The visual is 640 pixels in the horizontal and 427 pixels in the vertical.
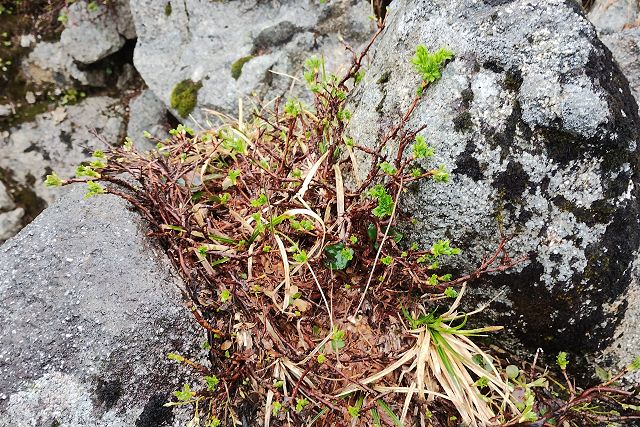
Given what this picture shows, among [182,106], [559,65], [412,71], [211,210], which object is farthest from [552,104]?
[182,106]

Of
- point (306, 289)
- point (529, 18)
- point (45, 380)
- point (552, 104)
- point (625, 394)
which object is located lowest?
point (625, 394)

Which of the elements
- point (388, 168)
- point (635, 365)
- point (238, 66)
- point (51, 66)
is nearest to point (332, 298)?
point (388, 168)

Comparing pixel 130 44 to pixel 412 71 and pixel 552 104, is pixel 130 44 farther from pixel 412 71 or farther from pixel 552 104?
pixel 552 104

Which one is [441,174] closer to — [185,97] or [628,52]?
[628,52]

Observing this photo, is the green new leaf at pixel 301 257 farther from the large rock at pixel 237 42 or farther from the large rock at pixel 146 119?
the large rock at pixel 146 119

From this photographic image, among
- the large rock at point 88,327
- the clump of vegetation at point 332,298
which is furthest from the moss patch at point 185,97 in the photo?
the large rock at point 88,327

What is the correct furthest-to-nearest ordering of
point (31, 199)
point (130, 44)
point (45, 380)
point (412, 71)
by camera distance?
point (130, 44)
point (31, 199)
point (412, 71)
point (45, 380)

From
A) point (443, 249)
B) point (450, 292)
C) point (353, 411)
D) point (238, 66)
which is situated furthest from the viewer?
point (238, 66)

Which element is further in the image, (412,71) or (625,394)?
(412,71)
